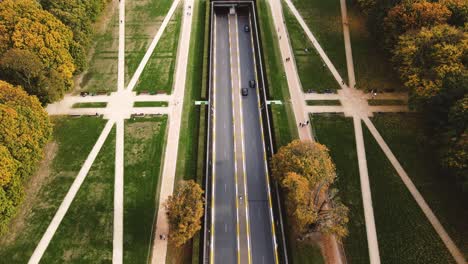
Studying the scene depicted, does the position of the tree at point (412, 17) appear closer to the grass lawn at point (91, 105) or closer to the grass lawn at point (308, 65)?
the grass lawn at point (308, 65)

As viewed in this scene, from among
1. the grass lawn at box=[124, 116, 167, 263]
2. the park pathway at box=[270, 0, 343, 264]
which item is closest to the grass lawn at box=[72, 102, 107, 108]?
the grass lawn at box=[124, 116, 167, 263]

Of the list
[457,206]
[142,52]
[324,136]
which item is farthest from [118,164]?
[457,206]

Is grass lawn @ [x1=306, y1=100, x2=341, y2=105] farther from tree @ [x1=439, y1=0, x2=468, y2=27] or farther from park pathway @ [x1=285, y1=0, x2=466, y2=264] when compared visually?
tree @ [x1=439, y1=0, x2=468, y2=27]

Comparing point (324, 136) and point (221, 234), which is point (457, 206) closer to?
point (324, 136)

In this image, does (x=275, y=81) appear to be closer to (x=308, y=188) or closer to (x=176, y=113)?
(x=176, y=113)

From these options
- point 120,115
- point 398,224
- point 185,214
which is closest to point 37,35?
point 120,115
